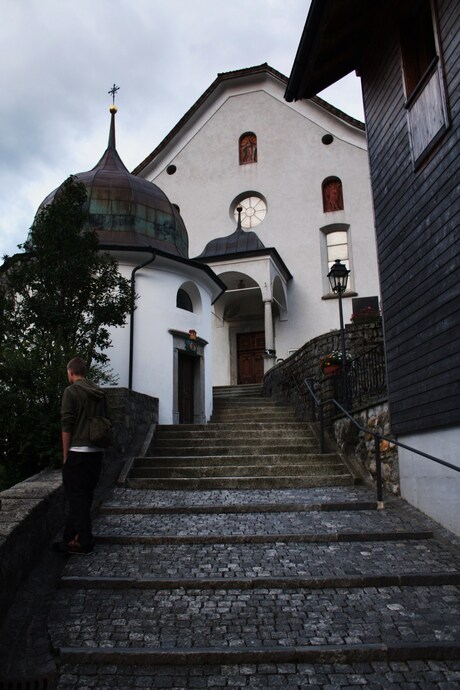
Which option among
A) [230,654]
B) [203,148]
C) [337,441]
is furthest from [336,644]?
[203,148]

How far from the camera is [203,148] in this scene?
83.3 ft

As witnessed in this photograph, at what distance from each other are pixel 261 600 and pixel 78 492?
1.88 m

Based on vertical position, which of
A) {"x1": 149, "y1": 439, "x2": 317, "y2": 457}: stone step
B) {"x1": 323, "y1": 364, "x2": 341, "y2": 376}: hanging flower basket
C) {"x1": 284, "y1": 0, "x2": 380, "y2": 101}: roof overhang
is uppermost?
{"x1": 284, "y1": 0, "x2": 380, "y2": 101}: roof overhang

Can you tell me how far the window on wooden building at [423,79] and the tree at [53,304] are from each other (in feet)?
18.0

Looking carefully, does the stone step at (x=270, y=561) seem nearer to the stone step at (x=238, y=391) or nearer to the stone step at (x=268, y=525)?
the stone step at (x=268, y=525)

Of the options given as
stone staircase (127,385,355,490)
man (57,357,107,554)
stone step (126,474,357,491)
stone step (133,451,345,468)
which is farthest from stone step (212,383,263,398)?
man (57,357,107,554)

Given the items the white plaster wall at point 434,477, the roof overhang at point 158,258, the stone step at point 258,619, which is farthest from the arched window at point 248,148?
the stone step at point 258,619

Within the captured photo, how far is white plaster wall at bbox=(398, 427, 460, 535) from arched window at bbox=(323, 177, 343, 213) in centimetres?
1741

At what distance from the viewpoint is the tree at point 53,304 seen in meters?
7.86

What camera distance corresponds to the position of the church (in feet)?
52.2

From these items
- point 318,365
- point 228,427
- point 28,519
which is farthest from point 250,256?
point 28,519

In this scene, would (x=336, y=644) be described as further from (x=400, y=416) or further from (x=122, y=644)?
(x=400, y=416)

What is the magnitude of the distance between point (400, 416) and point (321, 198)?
1747 centimetres

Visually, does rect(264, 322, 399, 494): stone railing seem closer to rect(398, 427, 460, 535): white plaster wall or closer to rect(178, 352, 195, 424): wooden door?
rect(398, 427, 460, 535): white plaster wall
